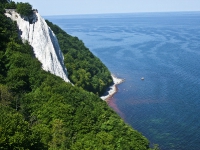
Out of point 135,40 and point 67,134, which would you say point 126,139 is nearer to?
point 67,134

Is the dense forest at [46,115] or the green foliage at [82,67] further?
the green foliage at [82,67]

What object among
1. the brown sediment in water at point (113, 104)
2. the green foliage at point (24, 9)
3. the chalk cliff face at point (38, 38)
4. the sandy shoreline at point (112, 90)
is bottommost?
the brown sediment in water at point (113, 104)

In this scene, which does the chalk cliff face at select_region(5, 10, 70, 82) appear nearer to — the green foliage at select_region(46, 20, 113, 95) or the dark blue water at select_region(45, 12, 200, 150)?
the green foliage at select_region(46, 20, 113, 95)

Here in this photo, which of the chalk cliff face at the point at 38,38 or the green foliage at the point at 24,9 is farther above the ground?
the green foliage at the point at 24,9

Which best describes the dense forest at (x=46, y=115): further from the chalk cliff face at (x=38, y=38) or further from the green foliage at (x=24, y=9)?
the green foliage at (x=24, y=9)

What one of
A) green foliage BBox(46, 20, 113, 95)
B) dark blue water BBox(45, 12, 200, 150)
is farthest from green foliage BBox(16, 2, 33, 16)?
dark blue water BBox(45, 12, 200, 150)

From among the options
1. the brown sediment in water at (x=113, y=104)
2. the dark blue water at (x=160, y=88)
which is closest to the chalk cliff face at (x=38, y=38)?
the brown sediment in water at (x=113, y=104)

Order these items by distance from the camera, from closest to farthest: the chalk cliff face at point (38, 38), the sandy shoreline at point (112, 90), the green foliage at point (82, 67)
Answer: the chalk cliff face at point (38, 38) < the green foliage at point (82, 67) < the sandy shoreline at point (112, 90)
